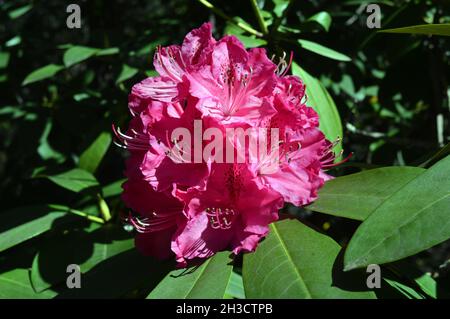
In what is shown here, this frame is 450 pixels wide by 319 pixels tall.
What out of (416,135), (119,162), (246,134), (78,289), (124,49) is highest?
(246,134)

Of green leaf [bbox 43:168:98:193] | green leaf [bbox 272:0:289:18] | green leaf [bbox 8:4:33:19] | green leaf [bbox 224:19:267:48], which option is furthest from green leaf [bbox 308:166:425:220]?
green leaf [bbox 8:4:33:19]

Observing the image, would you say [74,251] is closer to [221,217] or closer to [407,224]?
[221,217]

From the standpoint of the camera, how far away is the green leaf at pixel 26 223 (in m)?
1.22

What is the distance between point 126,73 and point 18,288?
65 centimetres

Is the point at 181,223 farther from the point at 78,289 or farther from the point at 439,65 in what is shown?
the point at 439,65

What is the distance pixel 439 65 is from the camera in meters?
1.74

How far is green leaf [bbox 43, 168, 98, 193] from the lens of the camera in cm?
140

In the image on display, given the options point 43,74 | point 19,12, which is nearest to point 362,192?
point 43,74

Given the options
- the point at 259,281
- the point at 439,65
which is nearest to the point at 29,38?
the point at 439,65

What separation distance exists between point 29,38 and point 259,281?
160cm

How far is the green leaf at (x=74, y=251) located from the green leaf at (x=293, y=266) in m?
0.43

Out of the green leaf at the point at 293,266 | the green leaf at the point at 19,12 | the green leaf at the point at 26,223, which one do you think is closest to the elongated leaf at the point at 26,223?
the green leaf at the point at 26,223

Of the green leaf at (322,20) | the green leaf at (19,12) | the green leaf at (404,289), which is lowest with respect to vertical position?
the green leaf at (404,289)

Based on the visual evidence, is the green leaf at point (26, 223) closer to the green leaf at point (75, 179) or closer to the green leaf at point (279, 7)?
the green leaf at point (75, 179)
